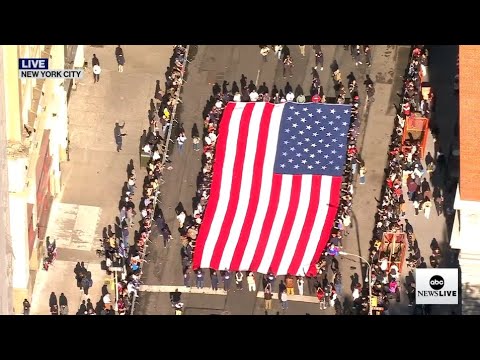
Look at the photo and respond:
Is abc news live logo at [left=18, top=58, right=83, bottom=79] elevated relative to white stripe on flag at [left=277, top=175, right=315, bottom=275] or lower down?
elevated

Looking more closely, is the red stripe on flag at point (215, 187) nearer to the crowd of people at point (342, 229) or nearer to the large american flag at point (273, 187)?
the large american flag at point (273, 187)

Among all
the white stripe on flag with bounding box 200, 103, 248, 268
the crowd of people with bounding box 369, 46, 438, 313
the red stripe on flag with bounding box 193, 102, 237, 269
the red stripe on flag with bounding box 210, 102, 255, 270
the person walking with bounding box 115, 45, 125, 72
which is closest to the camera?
the crowd of people with bounding box 369, 46, 438, 313

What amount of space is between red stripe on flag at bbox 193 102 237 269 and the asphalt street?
1.69m

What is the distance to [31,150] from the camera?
130000mm

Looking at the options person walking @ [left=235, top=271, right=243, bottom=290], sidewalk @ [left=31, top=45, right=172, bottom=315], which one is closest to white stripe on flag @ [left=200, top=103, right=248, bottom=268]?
person walking @ [left=235, top=271, right=243, bottom=290]

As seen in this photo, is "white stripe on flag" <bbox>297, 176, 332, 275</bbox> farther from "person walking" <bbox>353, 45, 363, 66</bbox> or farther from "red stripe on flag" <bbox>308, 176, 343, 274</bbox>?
"person walking" <bbox>353, 45, 363, 66</bbox>

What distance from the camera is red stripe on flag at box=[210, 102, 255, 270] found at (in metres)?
135

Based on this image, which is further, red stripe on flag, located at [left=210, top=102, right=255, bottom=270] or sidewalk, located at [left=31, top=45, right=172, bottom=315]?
sidewalk, located at [left=31, top=45, right=172, bottom=315]

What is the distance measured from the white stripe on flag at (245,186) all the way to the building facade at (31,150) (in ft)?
37.6

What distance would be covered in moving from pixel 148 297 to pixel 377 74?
2298 cm

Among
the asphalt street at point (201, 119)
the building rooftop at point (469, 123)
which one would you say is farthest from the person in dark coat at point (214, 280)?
the building rooftop at point (469, 123)

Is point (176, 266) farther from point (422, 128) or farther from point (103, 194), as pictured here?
point (422, 128)

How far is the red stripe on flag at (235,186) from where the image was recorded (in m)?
135

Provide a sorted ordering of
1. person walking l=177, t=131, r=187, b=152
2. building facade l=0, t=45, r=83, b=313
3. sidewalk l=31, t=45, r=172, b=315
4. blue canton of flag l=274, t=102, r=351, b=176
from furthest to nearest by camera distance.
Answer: person walking l=177, t=131, r=187, b=152 < blue canton of flag l=274, t=102, r=351, b=176 < sidewalk l=31, t=45, r=172, b=315 < building facade l=0, t=45, r=83, b=313
